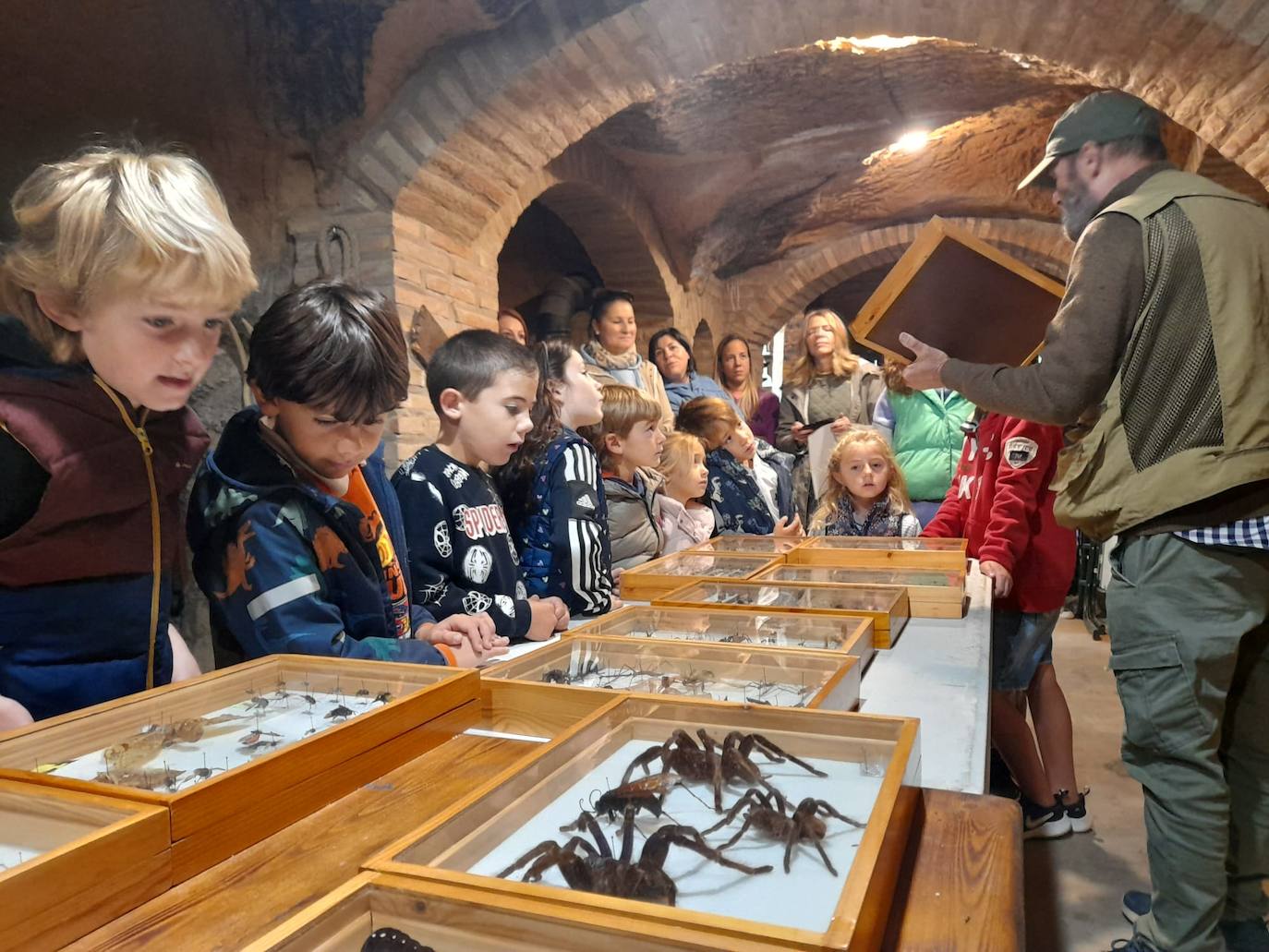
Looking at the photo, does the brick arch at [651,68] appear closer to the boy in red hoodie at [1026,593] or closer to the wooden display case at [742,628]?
the boy in red hoodie at [1026,593]

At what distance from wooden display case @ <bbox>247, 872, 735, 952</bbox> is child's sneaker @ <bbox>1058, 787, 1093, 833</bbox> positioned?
2765mm

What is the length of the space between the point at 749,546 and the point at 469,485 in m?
1.17

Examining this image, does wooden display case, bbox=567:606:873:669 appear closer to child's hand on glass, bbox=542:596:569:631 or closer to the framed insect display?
child's hand on glass, bbox=542:596:569:631

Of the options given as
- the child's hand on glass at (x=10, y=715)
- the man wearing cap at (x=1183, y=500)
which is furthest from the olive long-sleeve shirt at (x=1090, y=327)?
the child's hand on glass at (x=10, y=715)

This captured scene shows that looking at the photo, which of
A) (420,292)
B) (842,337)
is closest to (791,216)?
(842,337)

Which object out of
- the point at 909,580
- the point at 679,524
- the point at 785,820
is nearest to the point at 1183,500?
the point at 909,580

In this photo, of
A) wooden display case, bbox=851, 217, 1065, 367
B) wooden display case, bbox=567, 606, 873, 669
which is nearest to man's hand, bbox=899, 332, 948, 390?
wooden display case, bbox=851, 217, 1065, 367

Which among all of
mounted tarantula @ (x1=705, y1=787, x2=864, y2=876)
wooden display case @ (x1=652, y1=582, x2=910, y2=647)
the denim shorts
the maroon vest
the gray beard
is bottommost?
the denim shorts

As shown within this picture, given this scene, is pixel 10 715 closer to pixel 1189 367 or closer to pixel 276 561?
pixel 276 561

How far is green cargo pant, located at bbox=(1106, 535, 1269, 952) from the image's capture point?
1.62 meters

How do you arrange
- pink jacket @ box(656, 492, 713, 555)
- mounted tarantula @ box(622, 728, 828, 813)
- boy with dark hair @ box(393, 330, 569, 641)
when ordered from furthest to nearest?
pink jacket @ box(656, 492, 713, 555) → boy with dark hair @ box(393, 330, 569, 641) → mounted tarantula @ box(622, 728, 828, 813)

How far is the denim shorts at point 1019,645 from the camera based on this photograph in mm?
2654

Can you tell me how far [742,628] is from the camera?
156 centimetres

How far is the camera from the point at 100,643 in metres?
1.21
